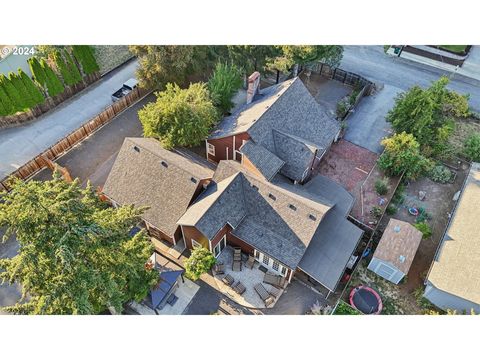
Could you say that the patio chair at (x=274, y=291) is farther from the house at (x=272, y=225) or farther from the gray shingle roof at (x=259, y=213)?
the gray shingle roof at (x=259, y=213)

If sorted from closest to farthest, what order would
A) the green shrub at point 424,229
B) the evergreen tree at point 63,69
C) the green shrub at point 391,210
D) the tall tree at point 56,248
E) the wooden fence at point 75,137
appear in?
1. the tall tree at point 56,248
2. the green shrub at point 424,229
3. the green shrub at point 391,210
4. the wooden fence at point 75,137
5. the evergreen tree at point 63,69

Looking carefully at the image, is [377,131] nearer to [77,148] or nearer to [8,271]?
[77,148]

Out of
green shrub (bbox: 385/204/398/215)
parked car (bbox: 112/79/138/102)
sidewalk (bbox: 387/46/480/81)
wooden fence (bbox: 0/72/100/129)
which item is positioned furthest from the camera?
sidewalk (bbox: 387/46/480/81)

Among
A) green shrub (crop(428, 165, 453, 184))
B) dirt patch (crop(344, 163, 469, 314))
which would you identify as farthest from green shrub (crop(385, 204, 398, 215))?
green shrub (crop(428, 165, 453, 184))

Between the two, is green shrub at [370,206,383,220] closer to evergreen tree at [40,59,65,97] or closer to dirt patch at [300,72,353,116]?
dirt patch at [300,72,353,116]

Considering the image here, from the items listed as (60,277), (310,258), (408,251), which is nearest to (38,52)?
(60,277)

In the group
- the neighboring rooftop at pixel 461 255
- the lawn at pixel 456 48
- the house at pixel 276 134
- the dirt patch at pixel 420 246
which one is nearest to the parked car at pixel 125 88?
the house at pixel 276 134

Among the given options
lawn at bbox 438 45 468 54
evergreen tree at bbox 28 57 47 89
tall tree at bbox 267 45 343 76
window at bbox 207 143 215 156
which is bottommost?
window at bbox 207 143 215 156
